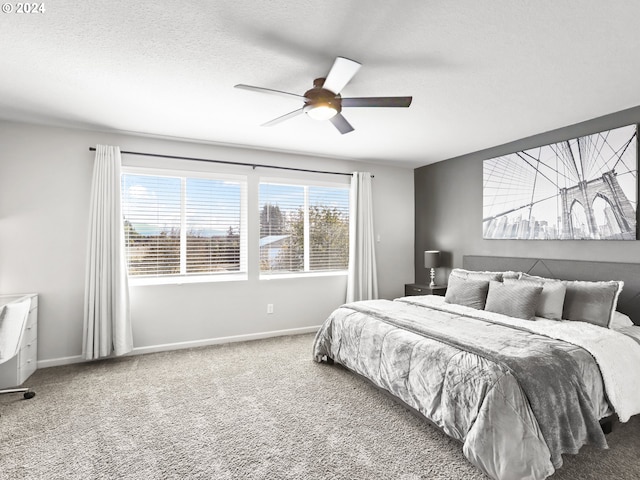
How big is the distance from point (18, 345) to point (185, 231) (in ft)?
6.58

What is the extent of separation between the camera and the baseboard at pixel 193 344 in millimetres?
3800

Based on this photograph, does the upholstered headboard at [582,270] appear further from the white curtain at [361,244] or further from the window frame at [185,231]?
the window frame at [185,231]

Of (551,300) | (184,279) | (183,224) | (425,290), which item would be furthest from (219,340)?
(551,300)

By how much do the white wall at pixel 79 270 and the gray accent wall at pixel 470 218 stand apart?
1.41 metres

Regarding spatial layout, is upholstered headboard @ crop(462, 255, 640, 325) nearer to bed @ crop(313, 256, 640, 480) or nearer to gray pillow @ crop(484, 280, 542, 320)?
bed @ crop(313, 256, 640, 480)

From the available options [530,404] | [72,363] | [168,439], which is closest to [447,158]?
[530,404]

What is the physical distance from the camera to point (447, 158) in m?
5.27

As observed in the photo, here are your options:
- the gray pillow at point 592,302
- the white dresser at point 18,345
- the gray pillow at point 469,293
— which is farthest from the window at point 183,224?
the gray pillow at point 592,302

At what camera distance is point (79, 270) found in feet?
12.8

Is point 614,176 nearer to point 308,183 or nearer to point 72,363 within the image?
point 308,183

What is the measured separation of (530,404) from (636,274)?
2.14m

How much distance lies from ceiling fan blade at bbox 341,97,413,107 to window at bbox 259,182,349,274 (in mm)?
2573

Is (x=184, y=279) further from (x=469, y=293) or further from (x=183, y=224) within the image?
(x=469, y=293)

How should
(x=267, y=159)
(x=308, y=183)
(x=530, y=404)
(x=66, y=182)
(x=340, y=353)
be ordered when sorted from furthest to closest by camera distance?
(x=308, y=183) → (x=267, y=159) → (x=66, y=182) → (x=340, y=353) → (x=530, y=404)
